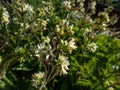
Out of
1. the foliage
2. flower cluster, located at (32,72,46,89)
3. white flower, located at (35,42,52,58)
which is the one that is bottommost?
flower cluster, located at (32,72,46,89)

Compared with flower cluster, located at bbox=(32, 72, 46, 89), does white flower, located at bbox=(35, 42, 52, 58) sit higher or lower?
higher

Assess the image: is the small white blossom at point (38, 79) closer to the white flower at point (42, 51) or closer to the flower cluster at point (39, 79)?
the flower cluster at point (39, 79)

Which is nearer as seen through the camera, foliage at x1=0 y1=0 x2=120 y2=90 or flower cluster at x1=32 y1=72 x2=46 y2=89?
flower cluster at x1=32 y1=72 x2=46 y2=89

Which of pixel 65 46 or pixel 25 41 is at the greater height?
pixel 25 41

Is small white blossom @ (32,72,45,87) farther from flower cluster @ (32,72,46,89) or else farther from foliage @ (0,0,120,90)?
foliage @ (0,0,120,90)

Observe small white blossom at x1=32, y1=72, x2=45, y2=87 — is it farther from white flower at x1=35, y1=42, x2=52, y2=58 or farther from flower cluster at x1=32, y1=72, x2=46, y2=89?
white flower at x1=35, y1=42, x2=52, y2=58

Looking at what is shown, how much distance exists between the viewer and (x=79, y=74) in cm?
261

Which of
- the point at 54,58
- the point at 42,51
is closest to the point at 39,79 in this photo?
the point at 42,51

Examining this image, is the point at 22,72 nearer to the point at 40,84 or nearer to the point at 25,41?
the point at 25,41

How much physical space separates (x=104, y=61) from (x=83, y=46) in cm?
20

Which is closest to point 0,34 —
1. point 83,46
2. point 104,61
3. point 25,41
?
point 25,41

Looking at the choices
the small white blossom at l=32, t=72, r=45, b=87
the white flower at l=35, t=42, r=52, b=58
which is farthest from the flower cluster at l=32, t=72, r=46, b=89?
the white flower at l=35, t=42, r=52, b=58

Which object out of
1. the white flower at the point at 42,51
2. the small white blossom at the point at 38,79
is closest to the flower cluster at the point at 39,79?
the small white blossom at the point at 38,79

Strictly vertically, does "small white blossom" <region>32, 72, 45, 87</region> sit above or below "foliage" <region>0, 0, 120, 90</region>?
below
